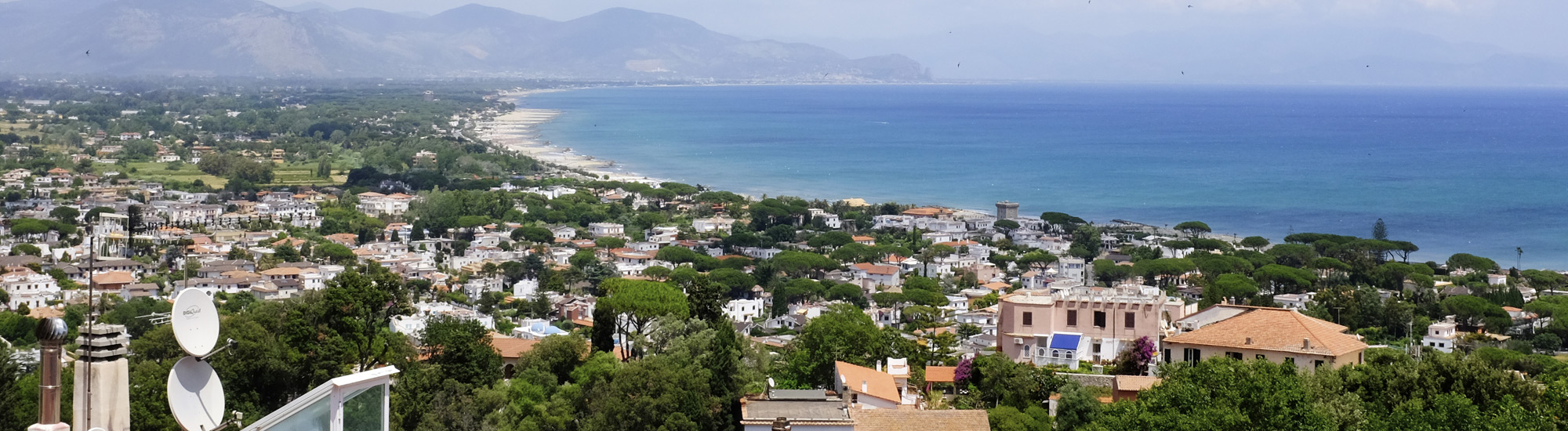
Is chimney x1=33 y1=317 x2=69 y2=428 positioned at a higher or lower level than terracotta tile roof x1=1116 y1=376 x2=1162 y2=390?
higher

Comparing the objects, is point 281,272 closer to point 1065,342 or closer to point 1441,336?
point 1065,342

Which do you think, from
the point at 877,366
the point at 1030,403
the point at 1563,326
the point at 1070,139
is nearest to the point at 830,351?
the point at 877,366

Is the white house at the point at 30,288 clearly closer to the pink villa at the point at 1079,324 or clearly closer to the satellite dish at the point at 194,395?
the pink villa at the point at 1079,324

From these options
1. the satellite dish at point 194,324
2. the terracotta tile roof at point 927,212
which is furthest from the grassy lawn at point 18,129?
the satellite dish at point 194,324

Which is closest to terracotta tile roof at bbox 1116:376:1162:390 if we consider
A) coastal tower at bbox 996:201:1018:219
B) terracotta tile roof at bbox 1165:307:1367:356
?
terracotta tile roof at bbox 1165:307:1367:356

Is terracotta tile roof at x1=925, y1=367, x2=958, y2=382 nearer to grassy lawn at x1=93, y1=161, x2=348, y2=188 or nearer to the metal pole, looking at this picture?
the metal pole

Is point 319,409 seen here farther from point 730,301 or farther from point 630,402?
point 730,301

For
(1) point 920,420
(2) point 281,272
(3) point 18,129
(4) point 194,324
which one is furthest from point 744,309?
(3) point 18,129
